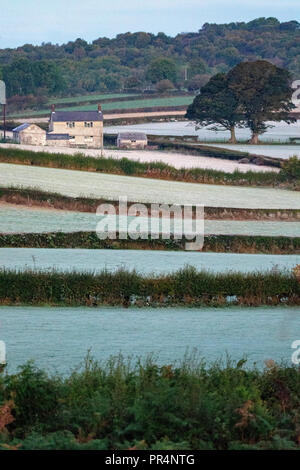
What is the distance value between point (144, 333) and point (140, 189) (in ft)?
95.8

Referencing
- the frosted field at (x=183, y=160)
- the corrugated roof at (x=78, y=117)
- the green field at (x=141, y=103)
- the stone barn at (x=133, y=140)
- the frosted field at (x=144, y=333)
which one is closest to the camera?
the frosted field at (x=144, y=333)

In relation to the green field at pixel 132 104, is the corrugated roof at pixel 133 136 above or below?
below

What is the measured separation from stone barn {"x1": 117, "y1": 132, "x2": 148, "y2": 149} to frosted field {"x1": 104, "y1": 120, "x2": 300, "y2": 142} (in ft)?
29.5

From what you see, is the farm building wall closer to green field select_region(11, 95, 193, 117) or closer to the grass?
green field select_region(11, 95, 193, 117)

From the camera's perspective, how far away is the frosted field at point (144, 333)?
551 inches

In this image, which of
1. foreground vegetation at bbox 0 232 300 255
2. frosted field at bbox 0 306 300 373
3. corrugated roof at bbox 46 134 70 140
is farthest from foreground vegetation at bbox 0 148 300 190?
corrugated roof at bbox 46 134 70 140

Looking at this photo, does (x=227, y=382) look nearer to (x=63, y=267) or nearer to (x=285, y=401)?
(x=285, y=401)

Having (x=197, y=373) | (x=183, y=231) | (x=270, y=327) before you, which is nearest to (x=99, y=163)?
(x=183, y=231)

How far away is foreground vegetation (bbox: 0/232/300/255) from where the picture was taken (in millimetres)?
27969

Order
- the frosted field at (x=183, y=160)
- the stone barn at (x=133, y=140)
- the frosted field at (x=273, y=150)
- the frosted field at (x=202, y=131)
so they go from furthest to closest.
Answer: the frosted field at (x=202, y=131) < the stone barn at (x=133, y=140) < the frosted field at (x=273, y=150) < the frosted field at (x=183, y=160)

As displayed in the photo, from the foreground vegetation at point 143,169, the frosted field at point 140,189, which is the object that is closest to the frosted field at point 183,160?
the foreground vegetation at point 143,169

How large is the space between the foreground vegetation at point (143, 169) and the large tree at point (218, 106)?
1988 inches

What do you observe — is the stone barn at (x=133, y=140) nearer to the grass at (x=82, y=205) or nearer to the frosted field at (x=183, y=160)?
the frosted field at (x=183, y=160)

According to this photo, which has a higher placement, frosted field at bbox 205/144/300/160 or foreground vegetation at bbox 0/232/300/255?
frosted field at bbox 205/144/300/160
